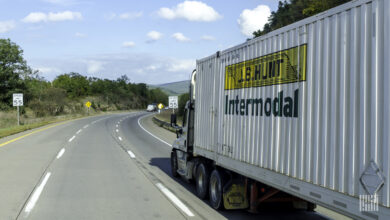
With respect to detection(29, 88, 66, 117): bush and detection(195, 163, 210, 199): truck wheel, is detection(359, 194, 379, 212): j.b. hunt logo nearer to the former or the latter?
detection(195, 163, 210, 199): truck wheel

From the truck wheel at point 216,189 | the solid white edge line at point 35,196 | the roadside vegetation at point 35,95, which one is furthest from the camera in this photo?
the roadside vegetation at point 35,95

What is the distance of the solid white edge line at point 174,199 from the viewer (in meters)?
7.41

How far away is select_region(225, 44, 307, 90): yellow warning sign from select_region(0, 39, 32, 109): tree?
52907 mm

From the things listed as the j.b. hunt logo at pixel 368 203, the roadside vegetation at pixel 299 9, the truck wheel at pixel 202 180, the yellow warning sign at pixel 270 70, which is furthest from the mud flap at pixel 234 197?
the roadside vegetation at pixel 299 9

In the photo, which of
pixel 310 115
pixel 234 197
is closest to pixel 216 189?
pixel 234 197

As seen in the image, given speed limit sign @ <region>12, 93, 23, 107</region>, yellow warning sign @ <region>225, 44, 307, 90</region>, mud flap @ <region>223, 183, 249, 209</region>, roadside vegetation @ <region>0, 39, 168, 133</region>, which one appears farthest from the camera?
roadside vegetation @ <region>0, 39, 168, 133</region>

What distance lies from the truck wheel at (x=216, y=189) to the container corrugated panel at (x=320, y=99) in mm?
813

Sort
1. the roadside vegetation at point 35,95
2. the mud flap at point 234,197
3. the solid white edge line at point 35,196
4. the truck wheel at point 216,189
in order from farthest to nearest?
the roadside vegetation at point 35,95 → the truck wheel at point 216,189 → the solid white edge line at point 35,196 → the mud flap at point 234,197

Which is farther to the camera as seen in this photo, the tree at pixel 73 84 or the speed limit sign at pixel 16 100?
the tree at pixel 73 84

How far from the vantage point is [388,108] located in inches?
142

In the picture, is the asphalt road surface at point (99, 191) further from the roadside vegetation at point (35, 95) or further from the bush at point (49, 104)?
the bush at point (49, 104)

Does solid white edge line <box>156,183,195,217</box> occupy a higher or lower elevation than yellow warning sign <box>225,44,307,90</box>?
lower

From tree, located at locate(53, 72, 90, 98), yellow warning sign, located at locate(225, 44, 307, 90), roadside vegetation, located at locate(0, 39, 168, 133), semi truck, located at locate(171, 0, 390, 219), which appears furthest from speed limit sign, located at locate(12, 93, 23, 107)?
tree, located at locate(53, 72, 90, 98)

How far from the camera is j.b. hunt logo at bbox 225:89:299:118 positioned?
5191mm
